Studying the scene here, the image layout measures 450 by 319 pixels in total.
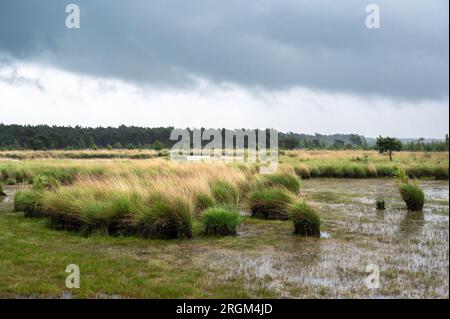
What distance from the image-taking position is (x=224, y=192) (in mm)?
16391

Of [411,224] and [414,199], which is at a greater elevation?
[414,199]

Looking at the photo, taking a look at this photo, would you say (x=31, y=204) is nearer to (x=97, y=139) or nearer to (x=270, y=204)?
(x=270, y=204)

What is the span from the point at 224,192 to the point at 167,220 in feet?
17.2

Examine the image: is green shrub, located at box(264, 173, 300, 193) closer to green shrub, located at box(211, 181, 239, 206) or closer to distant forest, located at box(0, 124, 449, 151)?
green shrub, located at box(211, 181, 239, 206)

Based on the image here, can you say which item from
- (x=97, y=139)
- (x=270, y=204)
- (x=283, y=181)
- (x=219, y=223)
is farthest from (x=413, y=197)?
(x=97, y=139)

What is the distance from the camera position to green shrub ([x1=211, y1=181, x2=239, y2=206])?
16.1 m

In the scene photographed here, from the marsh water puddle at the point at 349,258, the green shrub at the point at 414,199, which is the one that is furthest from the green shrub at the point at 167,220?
the green shrub at the point at 414,199

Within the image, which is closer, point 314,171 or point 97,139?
point 314,171

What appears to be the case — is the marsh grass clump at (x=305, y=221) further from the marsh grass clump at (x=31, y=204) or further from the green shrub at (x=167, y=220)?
the marsh grass clump at (x=31, y=204)

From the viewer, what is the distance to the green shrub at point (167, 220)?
1130 cm

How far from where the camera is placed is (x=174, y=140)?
124 meters

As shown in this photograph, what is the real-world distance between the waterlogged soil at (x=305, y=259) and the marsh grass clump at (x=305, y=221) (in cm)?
25

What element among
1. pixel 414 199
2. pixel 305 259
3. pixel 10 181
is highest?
pixel 414 199
